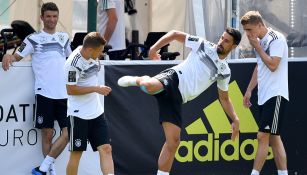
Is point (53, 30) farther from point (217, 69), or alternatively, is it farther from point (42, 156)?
point (217, 69)

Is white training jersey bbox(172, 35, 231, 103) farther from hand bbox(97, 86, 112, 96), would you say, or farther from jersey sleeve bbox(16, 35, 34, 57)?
jersey sleeve bbox(16, 35, 34, 57)

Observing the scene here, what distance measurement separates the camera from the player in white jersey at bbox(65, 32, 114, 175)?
9227 mm

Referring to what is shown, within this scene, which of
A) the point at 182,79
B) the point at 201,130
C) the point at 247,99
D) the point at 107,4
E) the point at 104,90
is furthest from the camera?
the point at 107,4

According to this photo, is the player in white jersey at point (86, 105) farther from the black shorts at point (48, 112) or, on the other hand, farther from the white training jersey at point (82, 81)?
the black shorts at point (48, 112)

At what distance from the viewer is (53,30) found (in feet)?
34.4

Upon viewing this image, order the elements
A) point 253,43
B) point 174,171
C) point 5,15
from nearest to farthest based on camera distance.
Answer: point 253,43, point 174,171, point 5,15

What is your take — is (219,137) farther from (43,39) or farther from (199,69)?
(43,39)

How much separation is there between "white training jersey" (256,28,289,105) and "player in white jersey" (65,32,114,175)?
2.05 metres

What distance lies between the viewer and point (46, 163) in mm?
10195

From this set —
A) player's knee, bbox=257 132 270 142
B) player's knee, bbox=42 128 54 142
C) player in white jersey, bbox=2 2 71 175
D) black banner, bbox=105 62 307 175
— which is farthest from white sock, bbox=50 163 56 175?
player's knee, bbox=257 132 270 142

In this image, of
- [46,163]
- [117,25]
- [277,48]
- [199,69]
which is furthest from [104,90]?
[117,25]

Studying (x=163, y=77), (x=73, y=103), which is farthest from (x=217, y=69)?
(x=73, y=103)

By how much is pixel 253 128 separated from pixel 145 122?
1.39 metres

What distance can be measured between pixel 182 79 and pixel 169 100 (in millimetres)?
276
